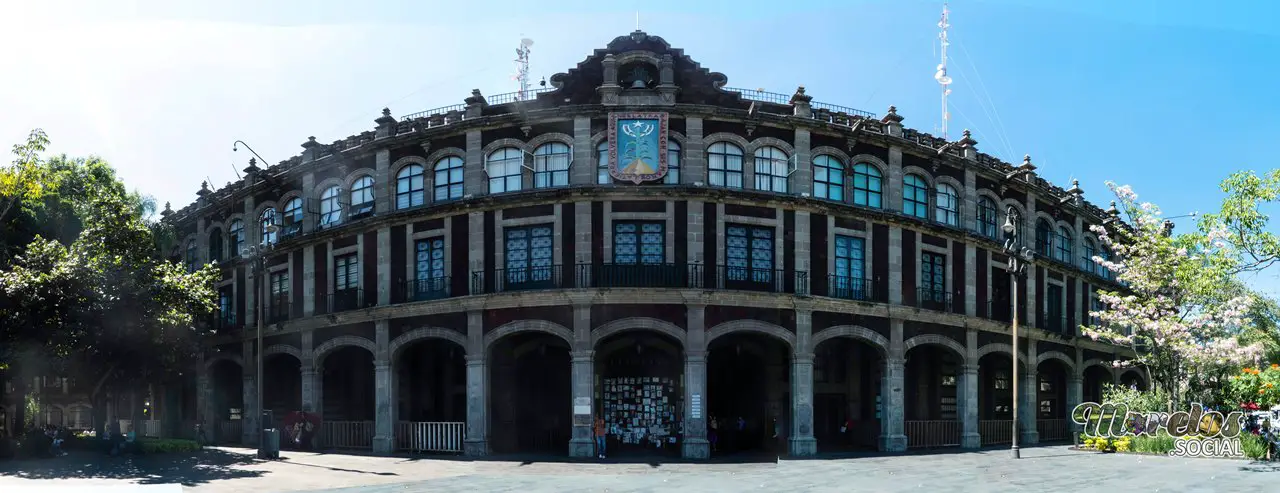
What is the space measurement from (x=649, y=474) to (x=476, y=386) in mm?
9141

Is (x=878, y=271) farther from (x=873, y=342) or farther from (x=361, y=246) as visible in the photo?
(x=361, y=246)

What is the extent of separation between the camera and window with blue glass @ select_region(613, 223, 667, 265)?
31.9 m

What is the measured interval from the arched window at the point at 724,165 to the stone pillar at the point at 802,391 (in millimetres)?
4906

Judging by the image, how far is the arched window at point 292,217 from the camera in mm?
40281

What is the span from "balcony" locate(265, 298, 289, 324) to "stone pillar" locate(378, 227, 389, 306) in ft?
23.0

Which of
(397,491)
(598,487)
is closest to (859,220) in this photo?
(598,487)

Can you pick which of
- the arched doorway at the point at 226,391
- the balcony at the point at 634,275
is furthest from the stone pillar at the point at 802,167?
the arched doorway at the point at 226,391

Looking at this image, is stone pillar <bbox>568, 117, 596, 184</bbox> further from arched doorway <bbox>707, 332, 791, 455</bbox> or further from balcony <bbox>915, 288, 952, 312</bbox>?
balcony <bbox>915, 288, 952, 312</bbox>

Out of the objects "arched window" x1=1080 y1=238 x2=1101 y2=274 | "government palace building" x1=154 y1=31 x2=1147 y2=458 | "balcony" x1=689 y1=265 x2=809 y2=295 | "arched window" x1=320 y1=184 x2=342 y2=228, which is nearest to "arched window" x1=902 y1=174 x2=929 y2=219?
"government palace building" x1=154 y1=31 x2=1147 y2=458

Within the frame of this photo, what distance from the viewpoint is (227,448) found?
38.5 meters

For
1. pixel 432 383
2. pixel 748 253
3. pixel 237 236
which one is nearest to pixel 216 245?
pixel 237 236

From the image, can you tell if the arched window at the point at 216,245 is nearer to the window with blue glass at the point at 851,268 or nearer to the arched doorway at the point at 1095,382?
the window with blue glass at the point at 851,268

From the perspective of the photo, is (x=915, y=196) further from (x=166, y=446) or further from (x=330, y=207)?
(x=166, y=446)

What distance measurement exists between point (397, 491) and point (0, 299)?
16034 mm
